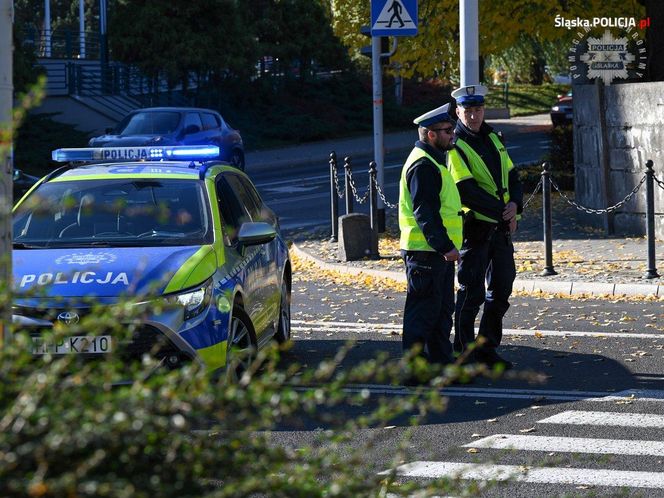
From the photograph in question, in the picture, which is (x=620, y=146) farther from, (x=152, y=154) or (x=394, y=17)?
(x=152, y=154)

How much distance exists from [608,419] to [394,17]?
991cm

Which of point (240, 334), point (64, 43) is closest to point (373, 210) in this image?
point (240, 334)

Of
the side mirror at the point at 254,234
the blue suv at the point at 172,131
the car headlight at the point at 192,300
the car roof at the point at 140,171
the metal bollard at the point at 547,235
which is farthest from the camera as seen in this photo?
the blue suv at the point at 172,131

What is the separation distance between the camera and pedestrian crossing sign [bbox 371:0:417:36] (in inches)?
655

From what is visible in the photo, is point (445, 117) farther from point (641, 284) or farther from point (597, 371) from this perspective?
point (641, 284)

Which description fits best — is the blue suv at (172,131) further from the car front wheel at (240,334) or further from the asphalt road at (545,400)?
the car front wheel at (240,334)

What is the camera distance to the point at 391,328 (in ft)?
A: 36.9

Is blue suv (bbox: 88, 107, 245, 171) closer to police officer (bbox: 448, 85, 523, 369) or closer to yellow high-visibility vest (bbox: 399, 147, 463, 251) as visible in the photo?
police officer (bbox: 448, 85, 523, 369)

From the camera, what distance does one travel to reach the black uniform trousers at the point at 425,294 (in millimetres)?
8742

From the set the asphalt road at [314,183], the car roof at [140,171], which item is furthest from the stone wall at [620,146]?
the car roof at [140,171]

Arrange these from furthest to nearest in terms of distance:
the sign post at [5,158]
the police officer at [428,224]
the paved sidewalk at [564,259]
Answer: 1. the paved sidewalk at [564,259]
2. the police officer at [428,224]
3. the sign post at [5,158]

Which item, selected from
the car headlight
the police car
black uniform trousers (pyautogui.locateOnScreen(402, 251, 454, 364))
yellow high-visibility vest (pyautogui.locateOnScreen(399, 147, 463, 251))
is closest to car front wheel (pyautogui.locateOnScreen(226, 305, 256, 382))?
the police car

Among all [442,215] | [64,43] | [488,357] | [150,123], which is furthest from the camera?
[64,43]

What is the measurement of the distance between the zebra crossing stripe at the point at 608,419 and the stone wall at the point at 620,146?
873 centimetres
